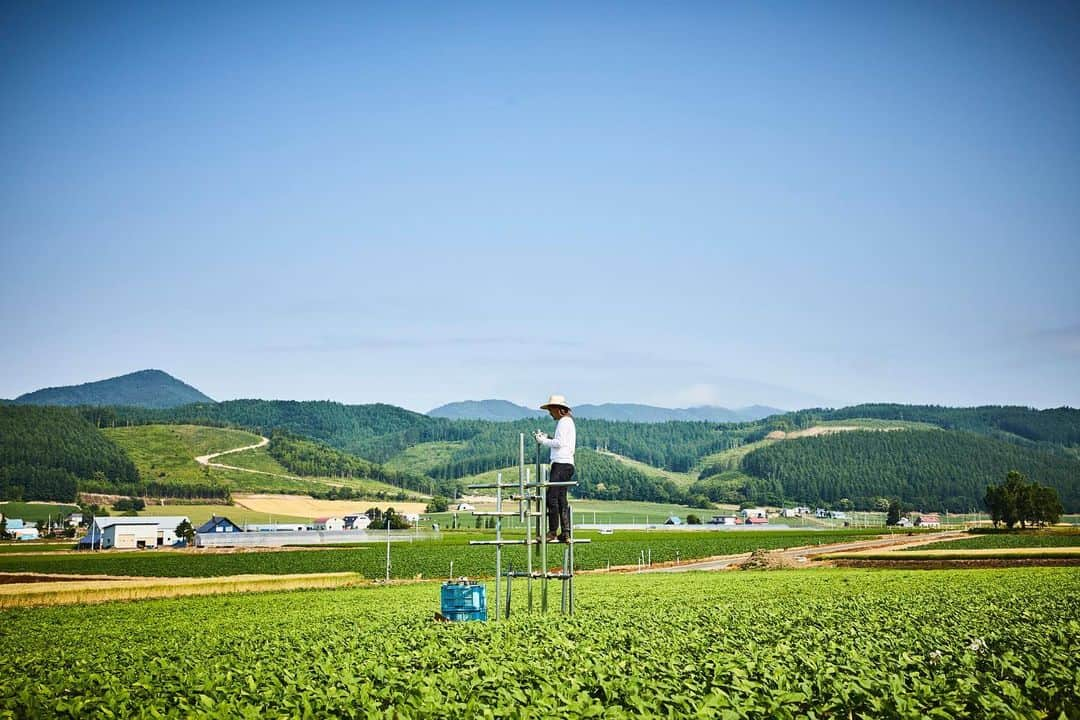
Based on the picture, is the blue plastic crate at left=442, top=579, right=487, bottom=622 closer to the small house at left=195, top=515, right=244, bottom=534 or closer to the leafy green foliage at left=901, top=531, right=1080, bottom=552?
the leafy green foliage at left=901, top=531, right=1080, bottom=552

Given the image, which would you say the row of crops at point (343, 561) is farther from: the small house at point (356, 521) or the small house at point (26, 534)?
the small house at point (356, 521)

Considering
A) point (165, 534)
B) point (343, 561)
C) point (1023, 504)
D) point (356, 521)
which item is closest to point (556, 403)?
point (343, 561)

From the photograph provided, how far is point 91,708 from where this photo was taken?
7.87 meters

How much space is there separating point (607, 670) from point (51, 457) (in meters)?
179

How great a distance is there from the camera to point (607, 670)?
8922 millimetres

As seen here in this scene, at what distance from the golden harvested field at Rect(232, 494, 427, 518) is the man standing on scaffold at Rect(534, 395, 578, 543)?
15067 centimetres

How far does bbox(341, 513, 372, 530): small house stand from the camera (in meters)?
146

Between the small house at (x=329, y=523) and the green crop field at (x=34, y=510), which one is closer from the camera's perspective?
the green crop field at (x=34, y=510)

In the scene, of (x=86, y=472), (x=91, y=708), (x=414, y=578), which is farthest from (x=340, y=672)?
(x=86, y=472)

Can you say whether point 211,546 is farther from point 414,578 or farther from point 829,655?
point 829,655

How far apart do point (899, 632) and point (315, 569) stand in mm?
57054

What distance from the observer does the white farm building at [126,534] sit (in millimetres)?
96938

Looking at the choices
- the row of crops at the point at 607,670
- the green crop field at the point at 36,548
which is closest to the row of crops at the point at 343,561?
the green crop field at the point at 36,548

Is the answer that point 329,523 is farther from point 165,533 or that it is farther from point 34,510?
point 34,510
